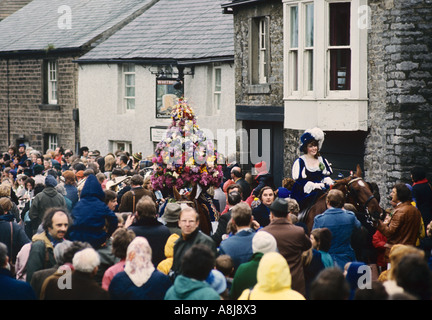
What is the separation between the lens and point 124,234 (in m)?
7.95

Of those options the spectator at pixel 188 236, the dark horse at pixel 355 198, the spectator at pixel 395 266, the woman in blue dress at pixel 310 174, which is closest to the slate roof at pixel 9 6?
the woman in blue dress at pixel 310 174

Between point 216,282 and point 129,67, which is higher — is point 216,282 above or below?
below

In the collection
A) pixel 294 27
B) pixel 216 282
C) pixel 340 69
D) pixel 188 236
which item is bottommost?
pixel 216 282

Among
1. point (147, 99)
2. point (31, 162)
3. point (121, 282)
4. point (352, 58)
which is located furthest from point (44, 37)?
point (121, 282)

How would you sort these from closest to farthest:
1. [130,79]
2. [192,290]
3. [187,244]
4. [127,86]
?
[192,290] < [187,244] < [130,79] < [127,86]

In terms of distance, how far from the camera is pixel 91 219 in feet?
31.4

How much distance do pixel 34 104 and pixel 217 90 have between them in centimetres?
1242

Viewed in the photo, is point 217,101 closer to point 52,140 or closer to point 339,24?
point 339,24

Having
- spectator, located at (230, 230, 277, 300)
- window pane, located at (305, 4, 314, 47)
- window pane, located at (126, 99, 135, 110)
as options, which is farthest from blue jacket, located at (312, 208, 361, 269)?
window pane, located at (126, 99, 135, 110)

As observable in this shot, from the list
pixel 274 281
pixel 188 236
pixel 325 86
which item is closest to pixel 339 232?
pixel 188 236

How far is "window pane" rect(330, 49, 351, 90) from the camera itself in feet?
55.6

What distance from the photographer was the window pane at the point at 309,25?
17672mm

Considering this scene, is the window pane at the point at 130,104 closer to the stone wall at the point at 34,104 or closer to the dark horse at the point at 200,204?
the stone wall at the point at 34,104
